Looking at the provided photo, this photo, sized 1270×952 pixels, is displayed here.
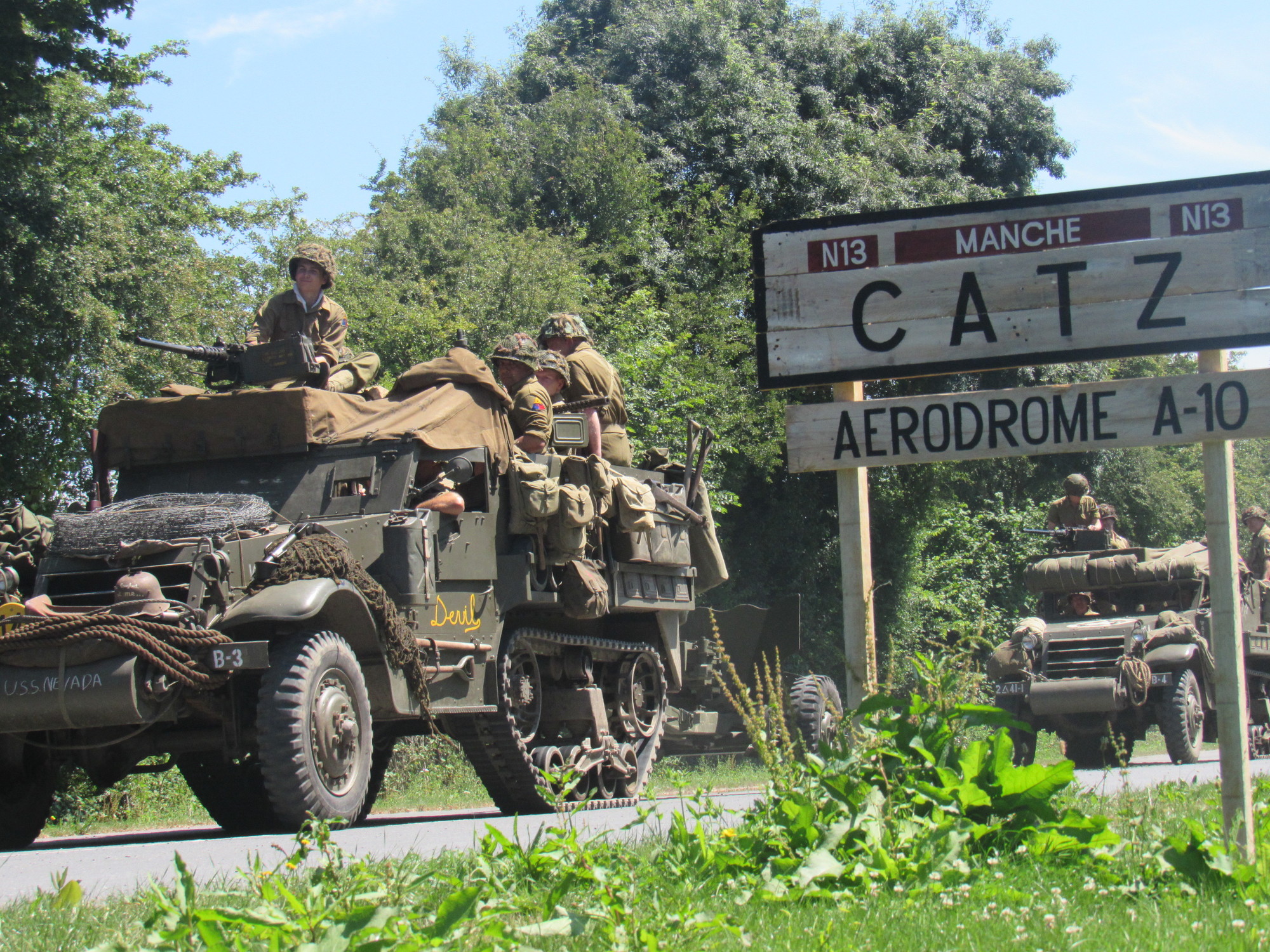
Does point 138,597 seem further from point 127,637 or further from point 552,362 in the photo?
point 552,362

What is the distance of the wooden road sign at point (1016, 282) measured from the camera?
17.3ft

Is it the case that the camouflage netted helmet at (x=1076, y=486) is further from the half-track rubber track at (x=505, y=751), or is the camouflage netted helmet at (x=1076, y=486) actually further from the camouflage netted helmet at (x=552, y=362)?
the half-track rubber track at (x=505, y=751)

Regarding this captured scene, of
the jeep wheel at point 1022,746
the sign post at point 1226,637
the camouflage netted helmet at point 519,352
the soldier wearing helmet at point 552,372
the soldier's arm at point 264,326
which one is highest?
the soldier's arm at point 264,326

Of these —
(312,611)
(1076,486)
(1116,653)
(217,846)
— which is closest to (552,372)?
(312,611)

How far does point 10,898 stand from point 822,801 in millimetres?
2838

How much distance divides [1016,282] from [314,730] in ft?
13.6

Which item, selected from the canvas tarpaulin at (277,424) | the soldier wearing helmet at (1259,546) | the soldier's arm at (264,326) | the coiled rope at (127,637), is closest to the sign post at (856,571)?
the coiled rope at (127,637)

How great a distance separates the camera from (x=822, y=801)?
5.28m

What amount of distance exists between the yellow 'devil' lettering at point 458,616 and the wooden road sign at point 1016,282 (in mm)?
3711

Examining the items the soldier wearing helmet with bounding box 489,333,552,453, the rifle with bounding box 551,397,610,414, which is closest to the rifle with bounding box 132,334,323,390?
the soldier wearing helmet with bounding box 489,333,552,453

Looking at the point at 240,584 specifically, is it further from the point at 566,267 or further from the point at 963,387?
the point at 963,387

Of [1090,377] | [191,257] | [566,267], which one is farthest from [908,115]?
[191,257]

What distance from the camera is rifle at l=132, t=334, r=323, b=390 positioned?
9.66 meters

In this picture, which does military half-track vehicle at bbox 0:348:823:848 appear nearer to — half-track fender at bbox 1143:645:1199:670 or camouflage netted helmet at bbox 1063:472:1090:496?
half-track fender at bbox 1143:645:1199:670
